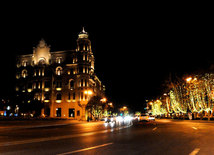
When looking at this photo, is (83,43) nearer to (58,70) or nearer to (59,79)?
(58,70)

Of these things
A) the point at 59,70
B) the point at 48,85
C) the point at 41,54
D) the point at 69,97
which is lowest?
the point at 69,97

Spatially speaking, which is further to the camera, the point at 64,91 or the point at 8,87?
the point at 64,91

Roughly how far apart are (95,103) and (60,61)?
22845mm

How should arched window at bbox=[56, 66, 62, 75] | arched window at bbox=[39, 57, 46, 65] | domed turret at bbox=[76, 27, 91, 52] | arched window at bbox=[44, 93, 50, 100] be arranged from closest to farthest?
domed turret at bbox=[76, 27, 91, 52]
arched window at bbox=[44, 93, 50, 100]
arched window at bbox=[56, 66, 62, 75]
arched window at bbox=[39, 57, 46, 65]

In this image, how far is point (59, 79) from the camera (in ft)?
262

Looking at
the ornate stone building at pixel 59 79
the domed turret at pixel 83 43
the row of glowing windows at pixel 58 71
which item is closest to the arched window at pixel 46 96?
the ornate stone building at pixel 59 79

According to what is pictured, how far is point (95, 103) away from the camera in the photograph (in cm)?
6888

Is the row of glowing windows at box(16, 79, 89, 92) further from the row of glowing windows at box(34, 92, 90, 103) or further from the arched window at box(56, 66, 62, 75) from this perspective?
the arched window at box(56, 66, 62, 75)

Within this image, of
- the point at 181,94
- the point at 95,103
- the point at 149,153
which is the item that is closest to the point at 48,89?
the point at 95,103

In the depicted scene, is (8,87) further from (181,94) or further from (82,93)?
(181,94)

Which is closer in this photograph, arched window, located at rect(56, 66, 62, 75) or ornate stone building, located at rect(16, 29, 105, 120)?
ornate stone building, located at rect(16, 29, 105, 120)

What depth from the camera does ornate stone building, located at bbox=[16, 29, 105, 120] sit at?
76750mm

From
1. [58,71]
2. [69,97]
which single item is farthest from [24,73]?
[69,97]

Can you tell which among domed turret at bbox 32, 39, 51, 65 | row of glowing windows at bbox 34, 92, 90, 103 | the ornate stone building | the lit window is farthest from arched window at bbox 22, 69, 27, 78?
the lit window
